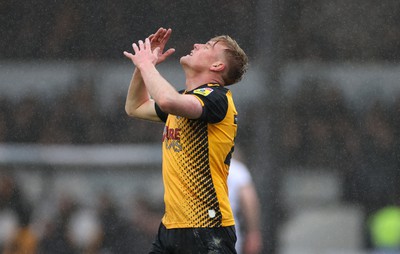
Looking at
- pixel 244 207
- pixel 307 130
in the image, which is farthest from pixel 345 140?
pixel 244 207

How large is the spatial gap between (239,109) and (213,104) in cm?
287

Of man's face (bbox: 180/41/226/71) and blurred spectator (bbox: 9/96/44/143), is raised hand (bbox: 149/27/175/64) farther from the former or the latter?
blurred spectator (bbox: 9/96/44/143)

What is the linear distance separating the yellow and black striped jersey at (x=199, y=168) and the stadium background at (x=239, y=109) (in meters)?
2.71

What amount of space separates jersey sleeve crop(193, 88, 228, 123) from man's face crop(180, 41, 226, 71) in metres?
0.23

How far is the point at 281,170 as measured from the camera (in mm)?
7613

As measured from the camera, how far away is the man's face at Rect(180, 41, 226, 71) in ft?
16.6

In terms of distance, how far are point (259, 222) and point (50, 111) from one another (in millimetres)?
1886

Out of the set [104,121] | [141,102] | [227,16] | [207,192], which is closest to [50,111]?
[104,121]

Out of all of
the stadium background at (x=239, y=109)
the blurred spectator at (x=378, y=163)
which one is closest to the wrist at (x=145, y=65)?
the stadium background at (x=239, y=109)

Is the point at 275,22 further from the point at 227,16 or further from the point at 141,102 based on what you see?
the point at 141,102

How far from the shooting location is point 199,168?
15.9 feet

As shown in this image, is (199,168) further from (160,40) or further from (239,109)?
(239,109)

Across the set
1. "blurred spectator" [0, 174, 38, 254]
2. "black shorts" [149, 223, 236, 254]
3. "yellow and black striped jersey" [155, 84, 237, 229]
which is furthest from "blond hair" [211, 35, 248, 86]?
"blurred spectator" [0, 174, 38, 254]

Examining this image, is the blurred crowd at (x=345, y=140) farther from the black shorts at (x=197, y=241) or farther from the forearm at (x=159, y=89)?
the forearm at (x=159, y=89)
